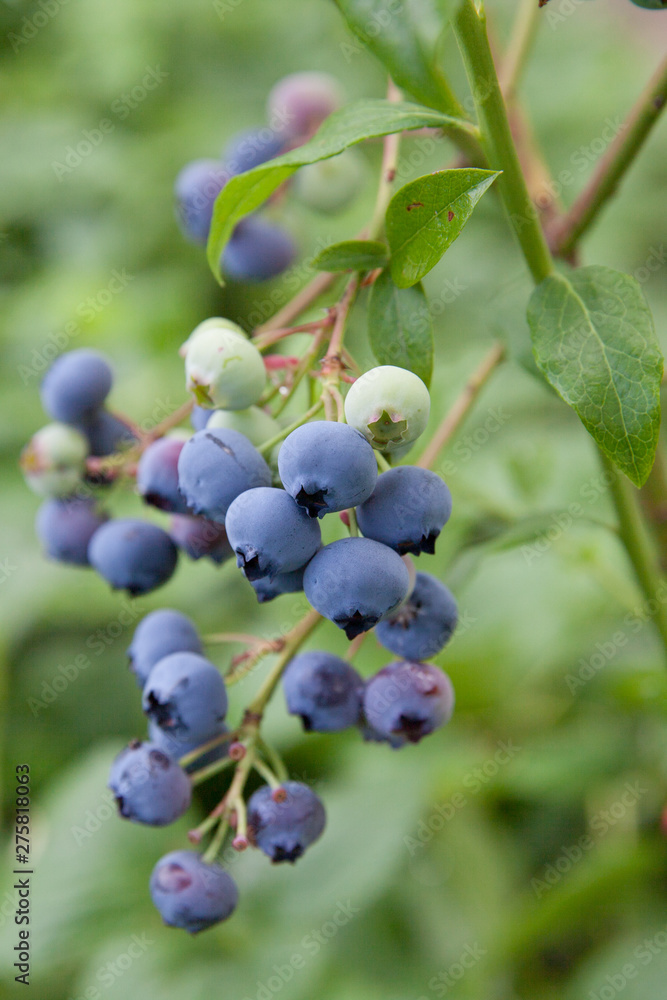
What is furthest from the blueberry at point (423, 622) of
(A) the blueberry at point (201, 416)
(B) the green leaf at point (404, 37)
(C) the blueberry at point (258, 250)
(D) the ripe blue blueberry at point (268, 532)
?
(C) the blueberry at point (258, 250)

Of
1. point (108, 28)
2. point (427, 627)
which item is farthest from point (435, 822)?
point (108, 28)

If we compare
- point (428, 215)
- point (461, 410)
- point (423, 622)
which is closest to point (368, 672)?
point (461, 410)

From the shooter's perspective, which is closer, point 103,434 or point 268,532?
point 268,532

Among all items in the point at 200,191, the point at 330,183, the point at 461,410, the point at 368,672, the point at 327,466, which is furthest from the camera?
the point at 368,672

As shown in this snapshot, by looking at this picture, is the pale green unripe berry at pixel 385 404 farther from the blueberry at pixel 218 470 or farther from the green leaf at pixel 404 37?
the green leaf at pixel 404 37

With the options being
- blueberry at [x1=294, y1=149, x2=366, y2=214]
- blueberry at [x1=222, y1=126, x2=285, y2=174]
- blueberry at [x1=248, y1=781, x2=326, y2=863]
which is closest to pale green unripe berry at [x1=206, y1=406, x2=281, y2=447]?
blueberry at [x1=248, y1=781, x2=326, y2=863]

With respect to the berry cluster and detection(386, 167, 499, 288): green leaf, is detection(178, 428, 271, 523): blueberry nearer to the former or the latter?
detection(386, 167, 499, 288): green leaf

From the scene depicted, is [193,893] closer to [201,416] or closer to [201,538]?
[201,538]
